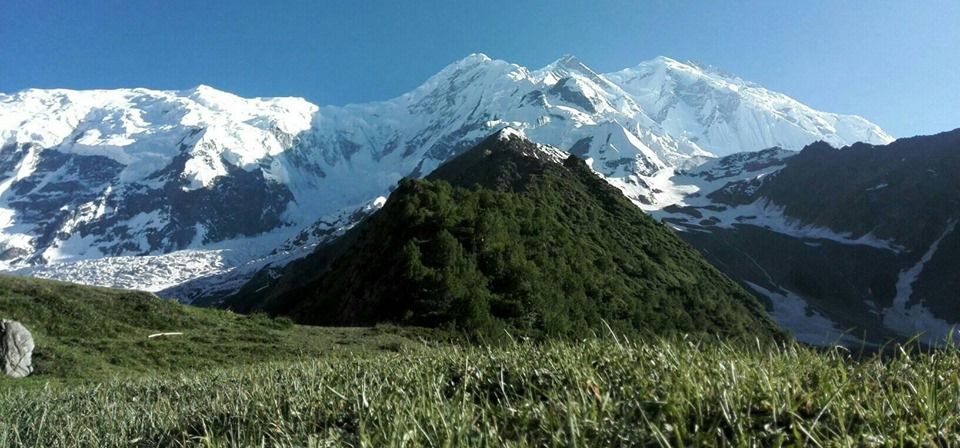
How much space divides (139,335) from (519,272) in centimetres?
2042

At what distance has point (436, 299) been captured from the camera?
103ft

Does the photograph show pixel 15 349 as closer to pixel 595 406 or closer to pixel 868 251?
pixel 595 406

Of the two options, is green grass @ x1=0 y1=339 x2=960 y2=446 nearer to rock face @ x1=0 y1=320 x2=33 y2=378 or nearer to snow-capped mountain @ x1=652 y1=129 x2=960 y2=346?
rock face @ x1=0 y1=320 x2=33 y2=378

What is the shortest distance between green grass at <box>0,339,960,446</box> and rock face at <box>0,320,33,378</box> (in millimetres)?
16523

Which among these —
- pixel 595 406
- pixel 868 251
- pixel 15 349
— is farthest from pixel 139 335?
pixel 868 251

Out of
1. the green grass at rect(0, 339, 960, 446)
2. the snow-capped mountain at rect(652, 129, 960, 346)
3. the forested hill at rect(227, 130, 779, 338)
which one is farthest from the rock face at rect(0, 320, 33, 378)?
the snow-capped mountain at rect(652, 129, 960, 346)

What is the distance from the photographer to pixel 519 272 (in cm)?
3550

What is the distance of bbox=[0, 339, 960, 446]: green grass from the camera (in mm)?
2129

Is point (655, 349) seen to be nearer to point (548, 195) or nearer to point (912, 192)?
point (548, 195)

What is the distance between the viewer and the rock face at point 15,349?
17.5 m

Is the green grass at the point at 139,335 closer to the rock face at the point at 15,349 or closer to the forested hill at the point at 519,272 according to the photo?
the rock face at the point at 15,349

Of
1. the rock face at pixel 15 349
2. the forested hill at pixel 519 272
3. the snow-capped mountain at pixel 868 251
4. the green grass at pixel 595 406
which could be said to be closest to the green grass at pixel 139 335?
the rock face at pixel 15 349

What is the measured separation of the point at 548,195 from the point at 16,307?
42737 millimetres

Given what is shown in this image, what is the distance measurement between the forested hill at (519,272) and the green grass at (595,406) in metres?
17.2
